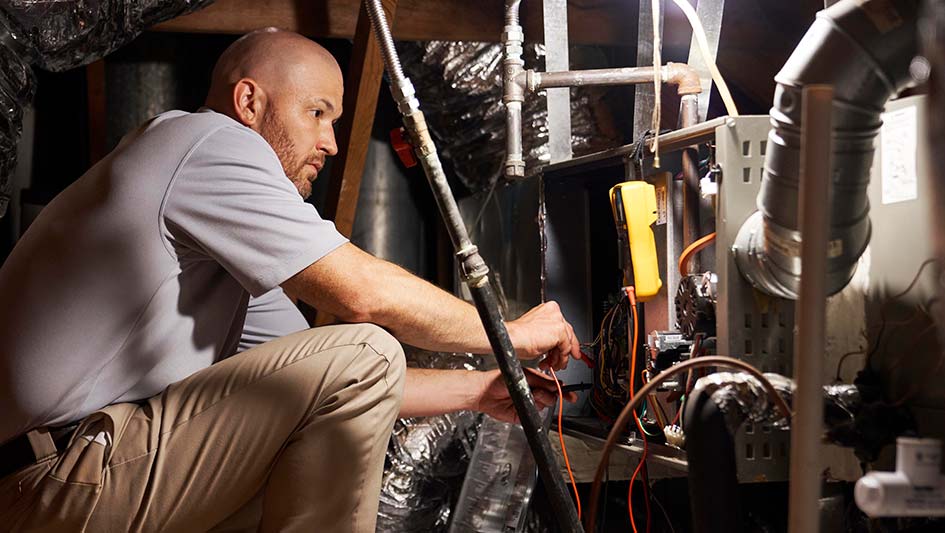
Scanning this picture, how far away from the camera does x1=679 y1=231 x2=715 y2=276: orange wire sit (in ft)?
5.02

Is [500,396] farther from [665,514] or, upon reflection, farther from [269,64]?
[269,64]

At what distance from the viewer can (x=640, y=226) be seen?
171cm

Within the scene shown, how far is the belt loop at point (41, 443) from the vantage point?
1433 mm

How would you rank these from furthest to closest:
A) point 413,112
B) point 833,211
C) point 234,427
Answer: point 234,427, point 413,112, point 833,211

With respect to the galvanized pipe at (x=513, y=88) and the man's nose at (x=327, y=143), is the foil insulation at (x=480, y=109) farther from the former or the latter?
the man's nose at (x=327, y=143)

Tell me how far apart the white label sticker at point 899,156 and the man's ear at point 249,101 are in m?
1.09

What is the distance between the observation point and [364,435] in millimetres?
1481

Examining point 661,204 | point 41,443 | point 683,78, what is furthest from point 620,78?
point 41,443

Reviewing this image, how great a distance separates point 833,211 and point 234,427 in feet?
2.89

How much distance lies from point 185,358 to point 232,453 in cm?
19

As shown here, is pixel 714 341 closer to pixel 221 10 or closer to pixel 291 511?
pixel 291 511

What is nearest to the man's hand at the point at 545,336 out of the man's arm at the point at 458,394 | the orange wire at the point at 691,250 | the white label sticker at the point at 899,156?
the man's arm at the point at 458,394

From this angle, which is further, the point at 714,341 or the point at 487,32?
the point at 487,32

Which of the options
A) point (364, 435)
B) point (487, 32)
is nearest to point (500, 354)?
point (364, 435)
